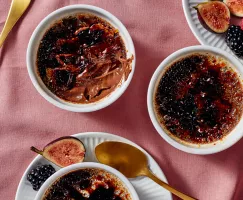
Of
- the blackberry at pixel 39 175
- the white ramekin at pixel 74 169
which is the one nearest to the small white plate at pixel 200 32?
the white ramekin at pixel 74 169

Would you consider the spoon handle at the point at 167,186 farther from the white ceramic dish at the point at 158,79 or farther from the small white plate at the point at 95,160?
the white ceramic dish at the point at 158,79

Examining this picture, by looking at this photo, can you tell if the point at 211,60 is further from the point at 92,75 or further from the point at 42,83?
the point at 42,83

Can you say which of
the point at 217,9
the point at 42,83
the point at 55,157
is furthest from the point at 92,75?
the point at 217,9

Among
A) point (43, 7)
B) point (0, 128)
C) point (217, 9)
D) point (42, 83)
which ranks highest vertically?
point (217, 9)

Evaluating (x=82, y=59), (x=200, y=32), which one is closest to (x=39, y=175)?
(x=82, y=59)

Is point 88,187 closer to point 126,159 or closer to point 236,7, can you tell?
point 126,159

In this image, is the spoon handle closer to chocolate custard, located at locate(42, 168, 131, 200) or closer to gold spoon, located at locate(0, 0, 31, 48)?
chocolate custard, located at locate(42, 168, 131, 200)
